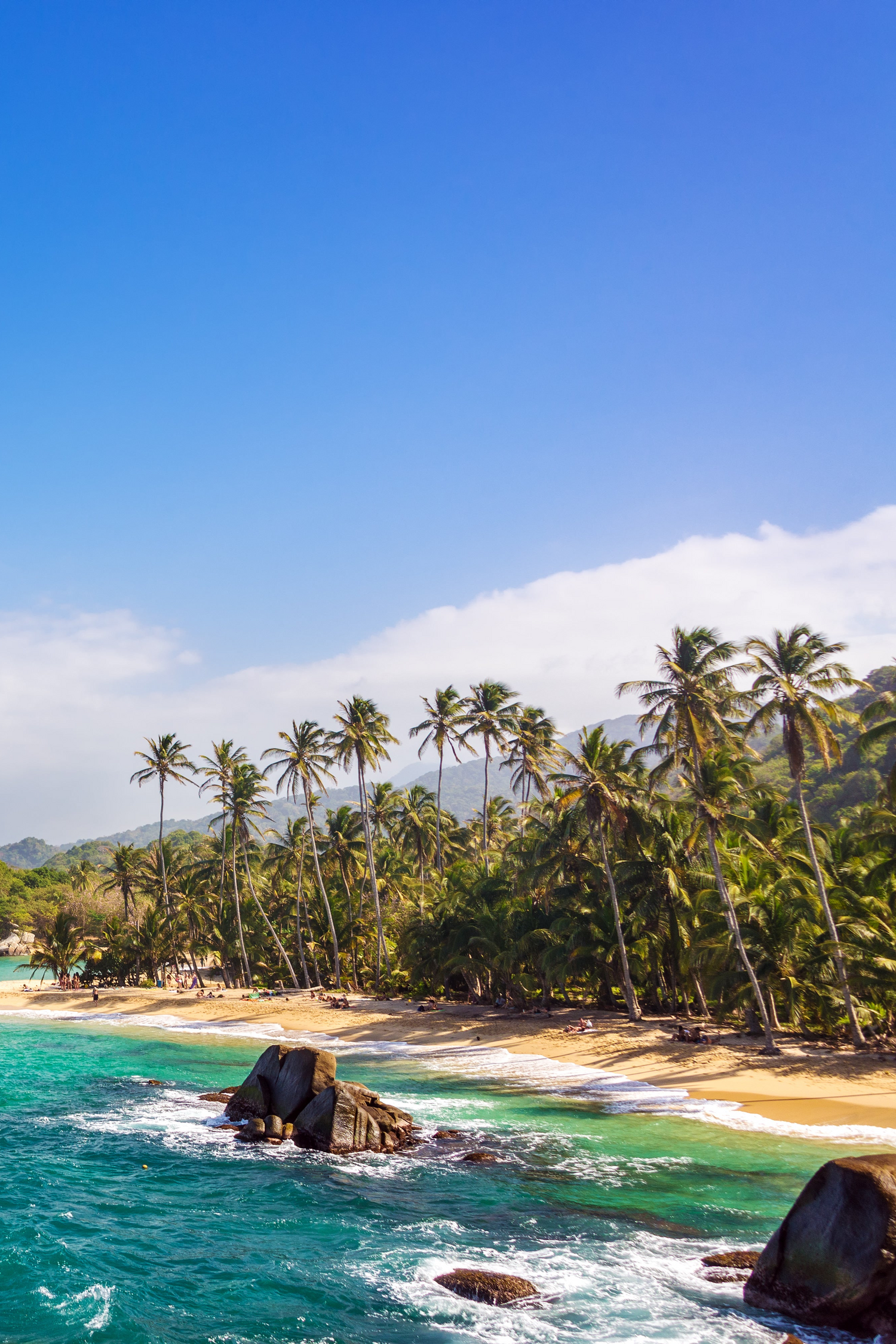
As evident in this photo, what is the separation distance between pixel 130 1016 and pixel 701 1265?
172 ft

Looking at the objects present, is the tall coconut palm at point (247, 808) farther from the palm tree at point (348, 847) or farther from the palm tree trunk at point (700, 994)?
the palm tree trunk at point (700, 994)

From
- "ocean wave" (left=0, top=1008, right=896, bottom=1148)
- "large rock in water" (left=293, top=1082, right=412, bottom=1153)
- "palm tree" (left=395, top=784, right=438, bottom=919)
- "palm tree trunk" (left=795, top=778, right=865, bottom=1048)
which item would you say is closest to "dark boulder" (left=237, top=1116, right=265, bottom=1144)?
"large rock in water" (left=293, top=1082, right=412, bottom=1153)

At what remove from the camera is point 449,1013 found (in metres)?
47.8

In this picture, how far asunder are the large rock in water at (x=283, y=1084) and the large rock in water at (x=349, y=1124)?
475 mm

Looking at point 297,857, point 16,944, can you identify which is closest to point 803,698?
point 297,857

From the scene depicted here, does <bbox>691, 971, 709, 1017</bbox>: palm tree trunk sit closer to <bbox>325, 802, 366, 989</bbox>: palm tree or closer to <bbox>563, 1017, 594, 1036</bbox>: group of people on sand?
<bbox>563, 1017, 594, 1036</bbox>: group of people on sand

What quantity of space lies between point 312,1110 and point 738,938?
60.0 ft

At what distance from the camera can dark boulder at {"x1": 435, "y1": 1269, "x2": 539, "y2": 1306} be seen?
1419 centimetres

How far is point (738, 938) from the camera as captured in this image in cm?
3281

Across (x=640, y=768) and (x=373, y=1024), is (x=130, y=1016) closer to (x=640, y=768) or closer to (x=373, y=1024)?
(x=373, y=1024)

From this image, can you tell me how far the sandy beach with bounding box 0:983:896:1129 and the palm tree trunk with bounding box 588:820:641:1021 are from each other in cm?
69

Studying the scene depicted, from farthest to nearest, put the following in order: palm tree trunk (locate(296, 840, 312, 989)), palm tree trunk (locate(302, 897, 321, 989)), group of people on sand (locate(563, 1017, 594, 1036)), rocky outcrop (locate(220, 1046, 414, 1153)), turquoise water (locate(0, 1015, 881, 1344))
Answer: palm tree trunk (locate(302, 897, 321, 989)) < palm tree trunk (locate(296, 840, 312, 989)) < group of people on sand (locate(563, 1017, 594, 1036)) < rocky outcrop (locate(220, 1046, 414, 1153)) < turquoise water (locate(0, 1015, 881, 1344))

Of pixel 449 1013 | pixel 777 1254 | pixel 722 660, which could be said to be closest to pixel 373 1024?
pixel 449 1013

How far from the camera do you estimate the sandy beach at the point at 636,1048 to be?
26500 mm
